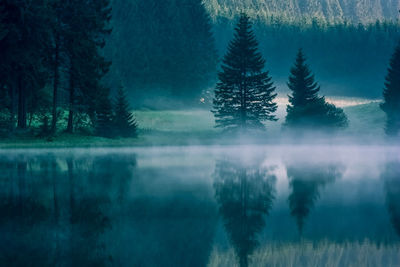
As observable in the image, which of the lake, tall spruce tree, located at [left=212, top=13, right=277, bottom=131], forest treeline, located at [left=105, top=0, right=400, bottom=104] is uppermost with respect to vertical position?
forest treeline, located at [left=105, top=0, right=400, bottom=104]

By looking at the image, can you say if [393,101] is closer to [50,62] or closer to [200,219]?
[50,62]

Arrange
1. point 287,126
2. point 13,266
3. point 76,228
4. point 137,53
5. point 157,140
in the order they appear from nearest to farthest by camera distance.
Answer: point 13,266 → point 76,228 → point 157,140 → point 287,126 → point 137,53

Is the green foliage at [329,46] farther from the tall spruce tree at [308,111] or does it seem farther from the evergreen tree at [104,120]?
the evergreen tree at [104,120]

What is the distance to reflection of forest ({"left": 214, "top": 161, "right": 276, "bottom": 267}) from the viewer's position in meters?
9.25

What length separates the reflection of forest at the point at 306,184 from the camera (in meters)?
12.2

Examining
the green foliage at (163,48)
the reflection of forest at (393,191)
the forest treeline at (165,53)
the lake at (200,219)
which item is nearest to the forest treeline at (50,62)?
the lake at (200,219)

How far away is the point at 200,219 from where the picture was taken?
11.2 m

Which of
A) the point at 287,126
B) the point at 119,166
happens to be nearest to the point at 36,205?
the point at 119,166

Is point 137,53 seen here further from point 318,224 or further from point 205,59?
point 318,224

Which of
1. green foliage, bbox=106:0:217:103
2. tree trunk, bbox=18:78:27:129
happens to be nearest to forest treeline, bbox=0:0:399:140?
tree trunk, bbox=18:78:27:129

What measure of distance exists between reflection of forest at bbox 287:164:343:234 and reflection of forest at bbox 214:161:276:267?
56cm

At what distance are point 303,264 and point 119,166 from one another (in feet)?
56.1

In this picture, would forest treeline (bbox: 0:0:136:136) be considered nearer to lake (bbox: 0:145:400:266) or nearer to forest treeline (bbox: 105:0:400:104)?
lake (bbox: 0:145:400:266)

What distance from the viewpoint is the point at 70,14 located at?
4972 centimetres
